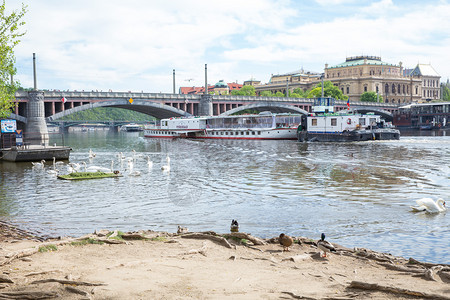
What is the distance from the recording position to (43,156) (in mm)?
41312

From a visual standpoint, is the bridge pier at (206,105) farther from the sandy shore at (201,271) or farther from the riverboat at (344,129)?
the sandy shore at (201,271)

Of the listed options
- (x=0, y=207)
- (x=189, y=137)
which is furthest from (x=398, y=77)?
(x=0, y=207)

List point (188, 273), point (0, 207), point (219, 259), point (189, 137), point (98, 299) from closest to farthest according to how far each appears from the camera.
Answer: point (98, 299) < point (188, 273) < point (219, 259) < point (0, 207) < point (189, 137)

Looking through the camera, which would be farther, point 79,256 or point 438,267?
point 79,256

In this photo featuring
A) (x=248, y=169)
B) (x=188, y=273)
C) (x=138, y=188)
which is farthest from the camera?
(x=248, y=169)

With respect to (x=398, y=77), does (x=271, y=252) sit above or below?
below

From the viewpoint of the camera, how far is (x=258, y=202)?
69.7ft

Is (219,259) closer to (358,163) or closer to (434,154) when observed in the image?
(358,163)

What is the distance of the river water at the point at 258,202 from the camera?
15.8 meters

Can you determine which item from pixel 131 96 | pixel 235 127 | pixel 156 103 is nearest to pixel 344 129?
pixel 235 127

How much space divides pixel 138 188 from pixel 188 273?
620 inches

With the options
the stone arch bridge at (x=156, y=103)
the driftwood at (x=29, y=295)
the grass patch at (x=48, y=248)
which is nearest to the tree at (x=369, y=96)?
the stone arch bridge at (x=156, y=103)

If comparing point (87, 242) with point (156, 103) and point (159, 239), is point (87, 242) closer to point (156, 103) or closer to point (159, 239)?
point (159, 239)

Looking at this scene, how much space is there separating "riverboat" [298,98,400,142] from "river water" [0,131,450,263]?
1275 inches
